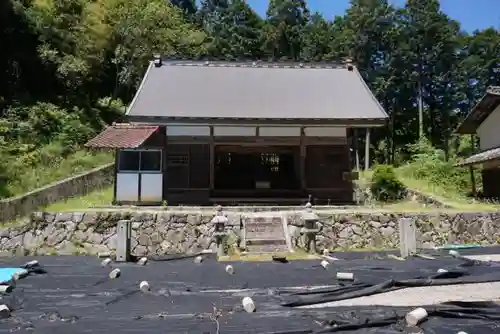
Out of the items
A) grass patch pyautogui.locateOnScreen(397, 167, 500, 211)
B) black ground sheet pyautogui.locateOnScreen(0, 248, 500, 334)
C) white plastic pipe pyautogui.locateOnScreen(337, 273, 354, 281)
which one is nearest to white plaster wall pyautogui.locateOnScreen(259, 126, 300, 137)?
grass patch pyautogui.locateOnScreen(397, 167, 500, 211)

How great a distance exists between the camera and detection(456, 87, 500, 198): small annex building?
16766 mm

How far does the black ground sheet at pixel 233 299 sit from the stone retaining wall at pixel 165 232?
2.83 m

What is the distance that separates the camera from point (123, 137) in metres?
15.4

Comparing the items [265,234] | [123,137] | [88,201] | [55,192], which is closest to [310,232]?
[265,234]

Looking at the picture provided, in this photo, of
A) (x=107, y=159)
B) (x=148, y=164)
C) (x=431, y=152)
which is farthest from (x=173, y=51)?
(x=431, y=152)

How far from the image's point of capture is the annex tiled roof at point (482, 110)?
17.3 metres

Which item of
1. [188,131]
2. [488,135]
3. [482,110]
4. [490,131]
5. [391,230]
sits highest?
[482,110]

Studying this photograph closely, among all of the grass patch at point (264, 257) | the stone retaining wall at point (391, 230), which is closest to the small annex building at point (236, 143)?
the stone retaining wall at point (391, 230)

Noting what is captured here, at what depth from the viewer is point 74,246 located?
38.2 ft

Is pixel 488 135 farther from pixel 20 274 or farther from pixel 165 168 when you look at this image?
pixel 20 274

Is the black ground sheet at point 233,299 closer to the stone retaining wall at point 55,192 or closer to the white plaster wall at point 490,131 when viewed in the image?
the stone retaining wall at point 55,192

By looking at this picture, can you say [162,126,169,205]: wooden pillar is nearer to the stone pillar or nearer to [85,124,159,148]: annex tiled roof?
[85,124,159,148]: annex tiled roof

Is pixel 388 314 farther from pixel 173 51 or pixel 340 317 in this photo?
pixel 173 51

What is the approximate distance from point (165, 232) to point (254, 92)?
23.6 ft
